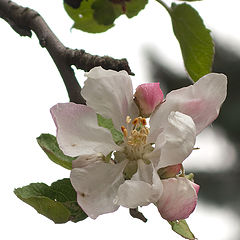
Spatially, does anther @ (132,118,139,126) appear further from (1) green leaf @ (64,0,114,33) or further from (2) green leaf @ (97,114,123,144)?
(1) green leaf @ (64,0,114,33)

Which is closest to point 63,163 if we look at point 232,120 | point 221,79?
point 221,79

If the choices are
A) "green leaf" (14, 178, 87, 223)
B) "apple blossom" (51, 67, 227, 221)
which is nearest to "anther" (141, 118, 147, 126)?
"apple blossom" (51, 67, 227, 221)

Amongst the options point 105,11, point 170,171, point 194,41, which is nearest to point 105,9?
point 105,11

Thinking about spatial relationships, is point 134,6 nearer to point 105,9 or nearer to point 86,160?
point 105,9

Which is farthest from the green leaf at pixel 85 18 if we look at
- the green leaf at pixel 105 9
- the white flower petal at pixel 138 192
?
the white flower petal at pixel 138 192

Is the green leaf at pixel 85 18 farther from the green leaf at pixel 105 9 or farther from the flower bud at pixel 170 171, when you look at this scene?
the flower bud at pixel 170 171
